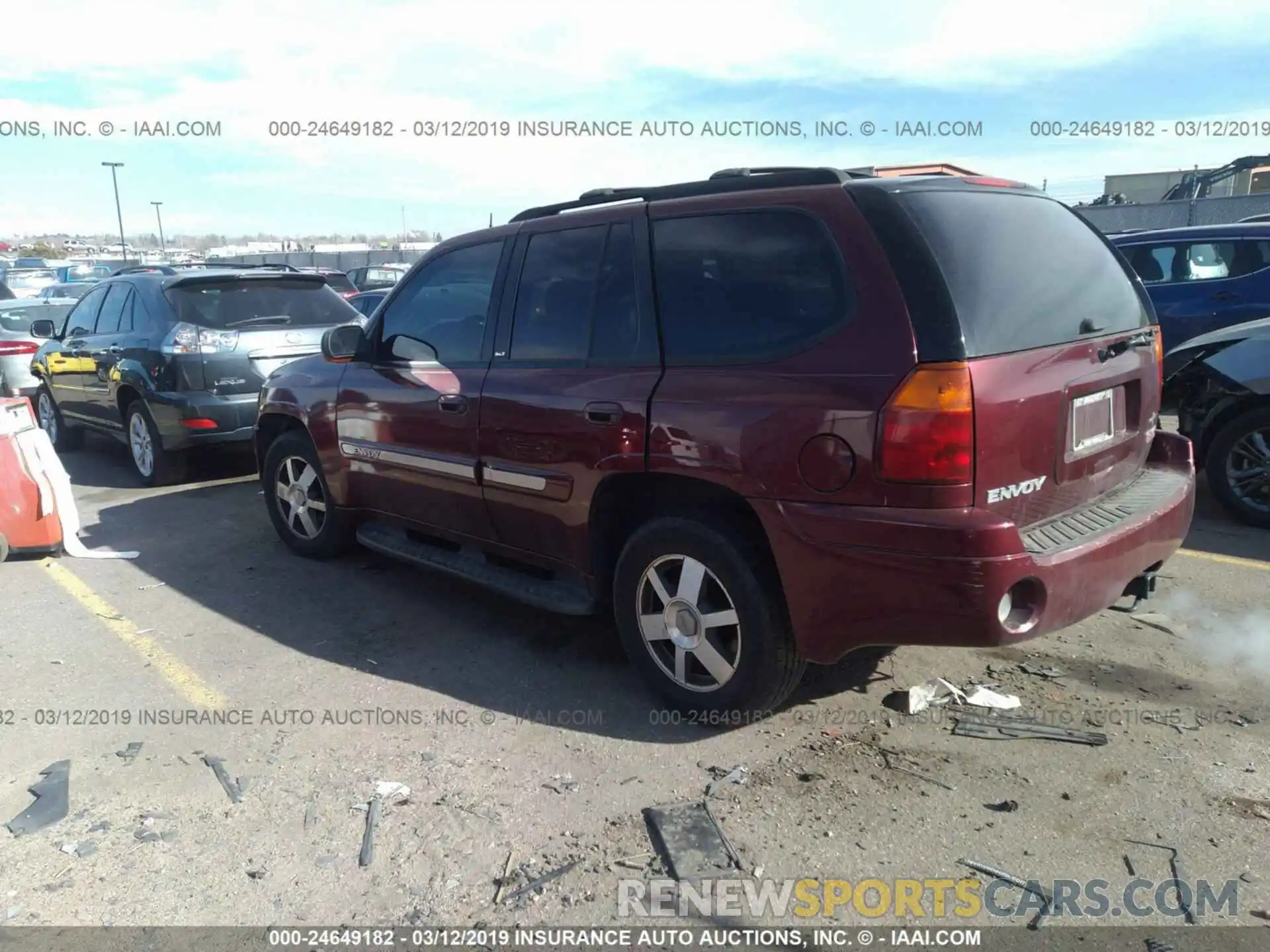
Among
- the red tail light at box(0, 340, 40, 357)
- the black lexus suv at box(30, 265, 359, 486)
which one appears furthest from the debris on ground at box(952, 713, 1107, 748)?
the red tail light at box(0, 340, 40, 357)

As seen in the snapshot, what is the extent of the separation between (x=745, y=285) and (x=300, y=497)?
11.3 feet

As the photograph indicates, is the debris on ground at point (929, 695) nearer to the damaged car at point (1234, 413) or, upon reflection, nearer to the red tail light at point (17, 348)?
the damaged car at point (1234, 413)

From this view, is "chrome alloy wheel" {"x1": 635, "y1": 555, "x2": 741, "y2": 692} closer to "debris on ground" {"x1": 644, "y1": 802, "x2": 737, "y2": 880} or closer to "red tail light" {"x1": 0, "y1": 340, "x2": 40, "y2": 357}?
"debris on ground" {"x1": 644, "y1": 802, "x2": 737, "y2": 880}

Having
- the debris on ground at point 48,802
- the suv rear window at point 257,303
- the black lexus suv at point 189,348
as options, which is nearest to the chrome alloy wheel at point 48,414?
the black lexus suv at point 189,348

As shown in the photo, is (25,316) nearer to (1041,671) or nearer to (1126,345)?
(1041,671)

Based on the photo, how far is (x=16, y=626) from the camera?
484 cm

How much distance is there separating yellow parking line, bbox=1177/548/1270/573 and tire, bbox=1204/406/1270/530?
2.29 ft

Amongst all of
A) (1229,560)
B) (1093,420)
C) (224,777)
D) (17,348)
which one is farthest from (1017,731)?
(17,348)

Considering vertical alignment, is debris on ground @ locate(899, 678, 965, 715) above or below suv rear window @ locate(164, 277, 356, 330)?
below

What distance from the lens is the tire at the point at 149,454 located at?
25.1ft

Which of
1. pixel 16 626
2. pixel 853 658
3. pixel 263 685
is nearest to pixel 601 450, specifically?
pixel 853 658

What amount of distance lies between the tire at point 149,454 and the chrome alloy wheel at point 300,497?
240 cm

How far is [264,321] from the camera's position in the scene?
7633 millimetres

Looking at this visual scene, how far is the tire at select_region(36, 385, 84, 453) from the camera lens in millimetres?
9547
